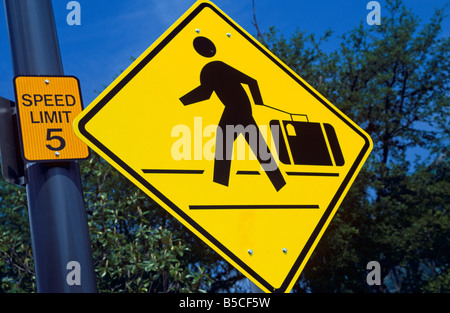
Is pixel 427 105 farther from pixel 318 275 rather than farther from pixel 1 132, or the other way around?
pixel 1 132

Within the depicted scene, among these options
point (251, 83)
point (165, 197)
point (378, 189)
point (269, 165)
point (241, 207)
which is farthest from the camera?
point (378, 189)

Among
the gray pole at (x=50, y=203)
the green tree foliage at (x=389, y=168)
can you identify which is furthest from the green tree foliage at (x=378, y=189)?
the gray pole at (x=50, y=203)

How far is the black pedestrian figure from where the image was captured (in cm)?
262

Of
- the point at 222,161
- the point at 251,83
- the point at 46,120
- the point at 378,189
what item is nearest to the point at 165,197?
the point at 222,161

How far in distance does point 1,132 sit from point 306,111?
2058 mm

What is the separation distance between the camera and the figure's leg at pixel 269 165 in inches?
107

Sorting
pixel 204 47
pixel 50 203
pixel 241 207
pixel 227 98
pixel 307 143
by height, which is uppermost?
pixel 204 47

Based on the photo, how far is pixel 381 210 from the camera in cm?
1831

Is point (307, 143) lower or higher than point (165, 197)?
higher

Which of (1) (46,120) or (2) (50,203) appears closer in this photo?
(2) (50,203)

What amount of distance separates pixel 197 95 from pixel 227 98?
0.18 metres

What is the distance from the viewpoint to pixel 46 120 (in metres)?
3.00

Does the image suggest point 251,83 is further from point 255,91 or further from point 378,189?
point 378,189
